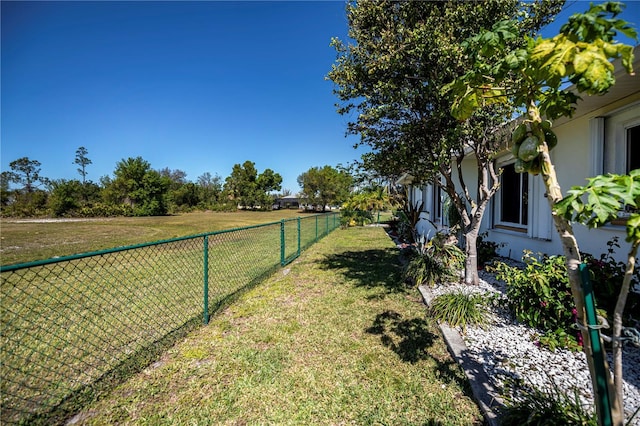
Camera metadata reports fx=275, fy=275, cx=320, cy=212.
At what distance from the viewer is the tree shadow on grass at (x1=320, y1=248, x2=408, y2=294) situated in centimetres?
578

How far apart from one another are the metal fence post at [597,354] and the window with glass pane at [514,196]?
636 cm

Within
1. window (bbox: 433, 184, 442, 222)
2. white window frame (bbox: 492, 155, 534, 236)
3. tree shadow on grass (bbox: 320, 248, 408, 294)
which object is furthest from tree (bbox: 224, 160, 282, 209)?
white window frame (bbox: 492, 155, 534, 236)

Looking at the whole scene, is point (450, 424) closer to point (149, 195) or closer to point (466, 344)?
point (466, 344)

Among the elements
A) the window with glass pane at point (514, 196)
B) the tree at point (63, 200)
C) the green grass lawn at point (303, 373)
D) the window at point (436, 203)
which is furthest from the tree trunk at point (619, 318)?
the tree at point (63, 200)

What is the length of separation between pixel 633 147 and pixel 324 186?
40.5 meters

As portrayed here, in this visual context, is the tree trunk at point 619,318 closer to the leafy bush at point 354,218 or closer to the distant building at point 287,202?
the leafy bush at point 354,218

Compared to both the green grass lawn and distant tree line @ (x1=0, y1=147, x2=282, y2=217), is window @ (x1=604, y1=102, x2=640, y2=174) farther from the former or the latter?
distant tree line @ (x1=0, y1=147, x2=282, y2=217)

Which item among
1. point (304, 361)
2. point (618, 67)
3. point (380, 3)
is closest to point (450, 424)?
point (304, 361)

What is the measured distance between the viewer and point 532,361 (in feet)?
9.03

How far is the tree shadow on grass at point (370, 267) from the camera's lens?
5781 millimetres

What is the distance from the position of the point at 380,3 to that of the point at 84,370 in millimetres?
6326

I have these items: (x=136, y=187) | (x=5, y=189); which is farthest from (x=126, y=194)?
(x=5, y=189)

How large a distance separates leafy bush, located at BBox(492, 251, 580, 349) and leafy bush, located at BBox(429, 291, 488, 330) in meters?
0.41

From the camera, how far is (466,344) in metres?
3.18
